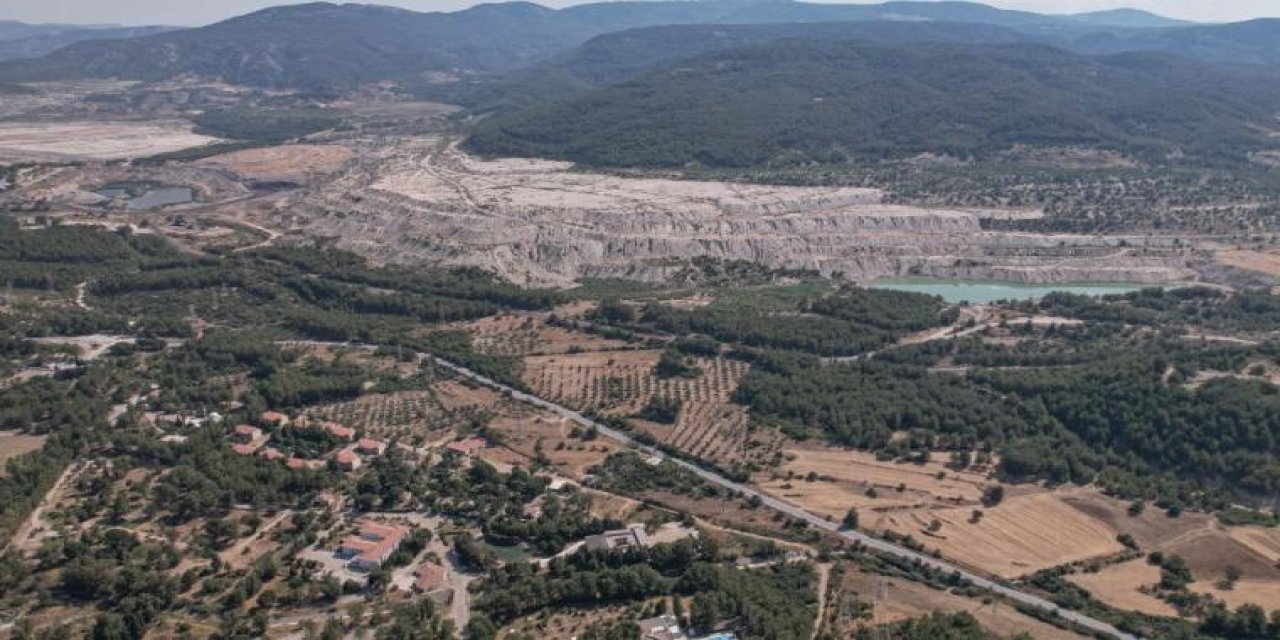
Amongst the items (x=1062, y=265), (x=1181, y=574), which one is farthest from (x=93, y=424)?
(x=1062, y=265)

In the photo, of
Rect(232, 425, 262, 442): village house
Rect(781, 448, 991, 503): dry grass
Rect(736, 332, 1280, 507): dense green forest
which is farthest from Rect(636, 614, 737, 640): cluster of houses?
Rect(232, 425, 262, 442): village house

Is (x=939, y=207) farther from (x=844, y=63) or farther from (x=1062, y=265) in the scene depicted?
(x=844, y=63)

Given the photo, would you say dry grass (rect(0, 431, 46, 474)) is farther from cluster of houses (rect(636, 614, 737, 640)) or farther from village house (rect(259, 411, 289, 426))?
cluster of houses (rect(636, 614, 737, 640))

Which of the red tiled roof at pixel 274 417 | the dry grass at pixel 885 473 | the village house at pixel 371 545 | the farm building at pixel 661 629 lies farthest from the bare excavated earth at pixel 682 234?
the farm building at pixel 661 629

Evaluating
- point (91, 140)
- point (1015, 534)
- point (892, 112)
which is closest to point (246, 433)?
point (1015, 534)

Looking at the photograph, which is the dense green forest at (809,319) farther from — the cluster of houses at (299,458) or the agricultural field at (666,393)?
the cluster of houses at (299,458)

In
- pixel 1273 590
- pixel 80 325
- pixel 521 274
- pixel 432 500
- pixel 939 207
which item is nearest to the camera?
pixel 1273 590

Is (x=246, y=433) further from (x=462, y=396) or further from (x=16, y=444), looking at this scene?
(x=462, y=396)
